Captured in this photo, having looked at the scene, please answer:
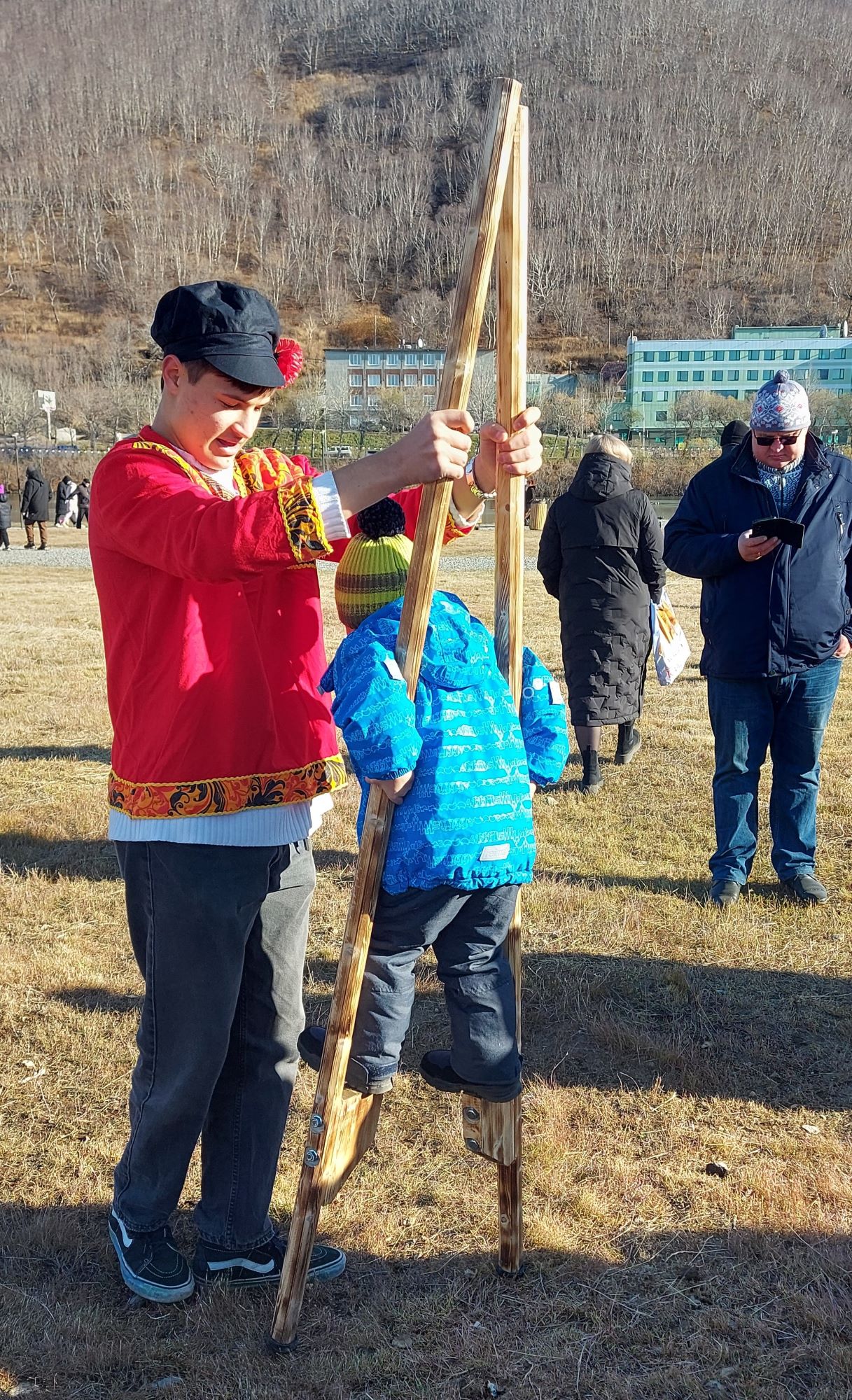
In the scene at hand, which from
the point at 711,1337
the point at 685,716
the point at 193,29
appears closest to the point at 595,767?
the point at 685,716

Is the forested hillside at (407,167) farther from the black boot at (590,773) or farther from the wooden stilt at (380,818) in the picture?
the wooden stilt at (380,818)

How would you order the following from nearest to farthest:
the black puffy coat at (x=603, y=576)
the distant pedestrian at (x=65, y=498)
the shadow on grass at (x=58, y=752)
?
the black puffy coat at (x=603, y=576) → the shadow on grass at (x=58, y=752) → the distant pedestrian at (x=65, y=498)

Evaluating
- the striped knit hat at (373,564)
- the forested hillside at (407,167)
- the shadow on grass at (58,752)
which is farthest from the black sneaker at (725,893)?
the forested hillside at (407,167)

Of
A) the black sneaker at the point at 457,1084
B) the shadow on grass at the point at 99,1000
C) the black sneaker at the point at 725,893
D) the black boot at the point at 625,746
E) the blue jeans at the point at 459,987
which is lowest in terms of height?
the black boot at the point at 625,746

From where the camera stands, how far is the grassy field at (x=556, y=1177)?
254 cm

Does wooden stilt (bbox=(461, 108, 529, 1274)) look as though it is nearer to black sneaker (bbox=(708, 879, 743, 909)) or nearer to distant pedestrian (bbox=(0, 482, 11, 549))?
black sneaker (bbox=(708, 879, 743, 909))

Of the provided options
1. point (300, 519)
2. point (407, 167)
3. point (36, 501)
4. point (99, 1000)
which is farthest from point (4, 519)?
point (407, 167)

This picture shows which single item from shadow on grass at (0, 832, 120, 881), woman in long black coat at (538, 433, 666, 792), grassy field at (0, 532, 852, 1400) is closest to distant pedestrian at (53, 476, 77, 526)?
woman in long black coat at (538, 433, 666, 792)

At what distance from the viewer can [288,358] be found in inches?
102

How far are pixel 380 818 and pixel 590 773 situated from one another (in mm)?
4774

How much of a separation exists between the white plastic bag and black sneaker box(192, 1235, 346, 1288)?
5254 millimetres

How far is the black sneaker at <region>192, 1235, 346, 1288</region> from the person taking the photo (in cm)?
276

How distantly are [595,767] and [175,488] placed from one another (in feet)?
16.8

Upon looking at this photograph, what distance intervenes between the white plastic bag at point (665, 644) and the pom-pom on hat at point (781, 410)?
2693mm
